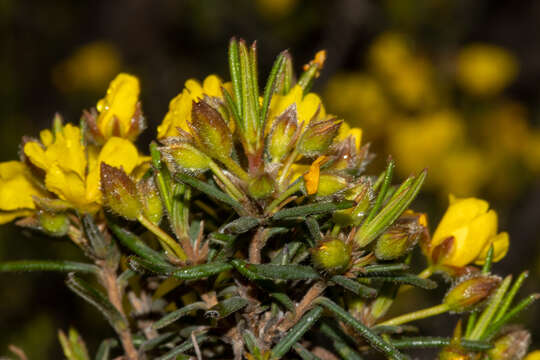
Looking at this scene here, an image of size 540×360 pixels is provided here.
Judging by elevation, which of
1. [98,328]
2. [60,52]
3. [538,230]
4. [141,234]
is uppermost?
[60,52]

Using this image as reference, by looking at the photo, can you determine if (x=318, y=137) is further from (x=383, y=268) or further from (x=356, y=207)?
(x=383, y=268)

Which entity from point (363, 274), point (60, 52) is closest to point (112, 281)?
point (363, 274)

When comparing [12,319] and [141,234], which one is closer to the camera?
[141,234]

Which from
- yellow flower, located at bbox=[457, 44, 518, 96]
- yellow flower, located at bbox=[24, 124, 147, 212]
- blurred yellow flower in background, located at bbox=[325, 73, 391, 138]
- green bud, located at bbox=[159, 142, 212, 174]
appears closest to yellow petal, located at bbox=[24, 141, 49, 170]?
yellow flower, located at bbox=[24, 124, 147, 212]

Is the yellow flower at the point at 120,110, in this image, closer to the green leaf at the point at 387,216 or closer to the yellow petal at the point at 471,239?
the green leaf at the point at 387,216

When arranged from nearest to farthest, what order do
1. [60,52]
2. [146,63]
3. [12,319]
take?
[12,319] → [146,63] → [60,52]

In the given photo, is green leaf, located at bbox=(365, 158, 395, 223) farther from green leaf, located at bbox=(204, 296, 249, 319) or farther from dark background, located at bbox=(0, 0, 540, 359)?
dark background, located at bbox=(0, 0, 540, 359)

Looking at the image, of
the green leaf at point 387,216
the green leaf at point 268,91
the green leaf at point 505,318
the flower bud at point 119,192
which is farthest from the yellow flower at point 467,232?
the flower bud at point 119,192

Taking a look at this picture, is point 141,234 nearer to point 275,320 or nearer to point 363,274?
point 275,320
